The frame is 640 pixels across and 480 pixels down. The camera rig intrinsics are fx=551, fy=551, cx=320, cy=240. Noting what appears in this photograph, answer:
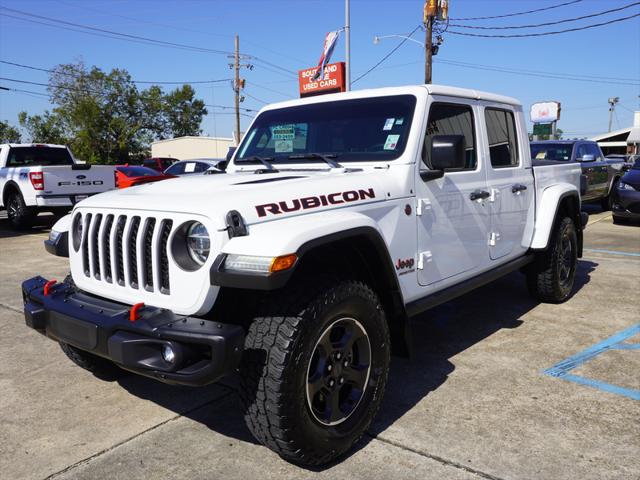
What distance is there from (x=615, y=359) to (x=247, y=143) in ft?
10.3

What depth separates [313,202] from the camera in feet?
8.93

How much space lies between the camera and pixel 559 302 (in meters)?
5.43

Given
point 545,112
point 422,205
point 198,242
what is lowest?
point 198,242

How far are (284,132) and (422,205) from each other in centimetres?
124

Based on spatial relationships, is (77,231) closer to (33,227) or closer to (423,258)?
(423,258)

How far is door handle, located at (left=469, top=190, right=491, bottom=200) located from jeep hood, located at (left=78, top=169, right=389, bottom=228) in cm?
92

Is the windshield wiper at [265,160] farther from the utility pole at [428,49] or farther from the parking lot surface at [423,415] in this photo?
the utility pole at [428,49]

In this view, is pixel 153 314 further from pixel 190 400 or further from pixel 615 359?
pixel 615 359

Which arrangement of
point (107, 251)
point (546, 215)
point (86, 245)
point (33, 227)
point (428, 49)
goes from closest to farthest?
1. point (107, 251)
2. point (86, 245)
3. point (546, 215)
4. point (33, 227)
5. point (428, 49)

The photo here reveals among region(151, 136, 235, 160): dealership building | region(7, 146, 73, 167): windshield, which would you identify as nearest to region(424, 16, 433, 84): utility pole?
region(7, 146, 73, 167): windshield

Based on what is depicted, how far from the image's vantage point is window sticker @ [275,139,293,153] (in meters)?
3.88

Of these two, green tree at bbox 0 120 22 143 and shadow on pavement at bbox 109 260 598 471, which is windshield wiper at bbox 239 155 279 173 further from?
green tree at bbox 0 120 22 143

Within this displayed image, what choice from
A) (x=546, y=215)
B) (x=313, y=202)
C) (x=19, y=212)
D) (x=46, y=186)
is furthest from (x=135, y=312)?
(x=19, y=212)

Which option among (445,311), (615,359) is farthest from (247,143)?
(615,359)
